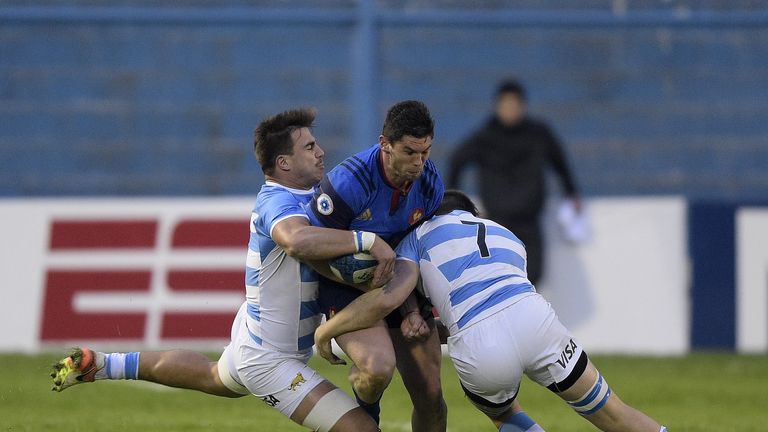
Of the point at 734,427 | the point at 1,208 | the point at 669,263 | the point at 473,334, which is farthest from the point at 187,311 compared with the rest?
the point at 473,334

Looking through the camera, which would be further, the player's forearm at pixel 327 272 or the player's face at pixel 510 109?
the player's face at pixel 510 109

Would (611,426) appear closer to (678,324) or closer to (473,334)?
(473,334)

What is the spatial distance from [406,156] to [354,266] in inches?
21.5

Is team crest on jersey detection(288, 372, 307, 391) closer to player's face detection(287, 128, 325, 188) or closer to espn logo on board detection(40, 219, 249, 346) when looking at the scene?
player's face detection(287, 128, 325, 188)

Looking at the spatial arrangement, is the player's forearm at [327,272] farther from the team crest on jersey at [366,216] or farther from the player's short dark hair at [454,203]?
the player's short dark hair at [454,203]

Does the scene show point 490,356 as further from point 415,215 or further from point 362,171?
point 362,171

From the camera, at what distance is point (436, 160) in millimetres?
13047

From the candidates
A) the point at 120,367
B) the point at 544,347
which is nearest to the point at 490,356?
the point at 544,347

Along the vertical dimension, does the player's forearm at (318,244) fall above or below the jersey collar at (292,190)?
below

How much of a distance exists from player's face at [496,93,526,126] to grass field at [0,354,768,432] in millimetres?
2078

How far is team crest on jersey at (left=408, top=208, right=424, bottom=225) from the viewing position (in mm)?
6832

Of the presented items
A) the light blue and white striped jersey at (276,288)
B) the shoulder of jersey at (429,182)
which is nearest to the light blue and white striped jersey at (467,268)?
the shoulder of jersey at (429,182)

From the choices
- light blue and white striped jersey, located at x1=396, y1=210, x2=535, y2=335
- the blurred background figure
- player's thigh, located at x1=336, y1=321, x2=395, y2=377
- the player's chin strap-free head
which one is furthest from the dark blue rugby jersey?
the blurred background figure

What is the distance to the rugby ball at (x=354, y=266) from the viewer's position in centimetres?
645
